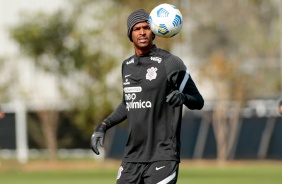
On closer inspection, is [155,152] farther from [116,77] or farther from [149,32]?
[116,77]

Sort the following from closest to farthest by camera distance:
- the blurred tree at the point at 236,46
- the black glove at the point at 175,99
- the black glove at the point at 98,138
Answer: the black glove at the point at 175,99
the black glove at the point at 98,138
the blurred tree at the point at 236,46

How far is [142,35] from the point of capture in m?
10.2

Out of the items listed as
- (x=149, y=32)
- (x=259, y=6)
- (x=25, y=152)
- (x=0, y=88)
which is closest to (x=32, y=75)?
(x=0, y=88)

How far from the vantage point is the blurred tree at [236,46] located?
134ft

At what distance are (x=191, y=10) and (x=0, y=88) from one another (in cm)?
941

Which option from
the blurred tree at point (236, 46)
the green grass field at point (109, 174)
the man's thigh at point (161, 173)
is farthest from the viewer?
the blurred tree at point (236, 46)

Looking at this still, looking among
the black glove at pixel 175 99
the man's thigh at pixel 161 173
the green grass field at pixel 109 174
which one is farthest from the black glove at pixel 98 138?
the green grass field at pixel 109 174

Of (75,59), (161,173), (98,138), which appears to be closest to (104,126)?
(98,138)

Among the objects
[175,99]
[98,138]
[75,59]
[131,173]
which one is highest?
[175,99]

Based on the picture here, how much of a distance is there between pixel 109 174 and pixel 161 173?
20.8m

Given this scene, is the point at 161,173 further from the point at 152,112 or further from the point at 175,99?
the point at 175,99

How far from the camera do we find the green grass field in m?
26.1

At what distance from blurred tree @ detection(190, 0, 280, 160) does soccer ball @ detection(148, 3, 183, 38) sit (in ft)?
99.0

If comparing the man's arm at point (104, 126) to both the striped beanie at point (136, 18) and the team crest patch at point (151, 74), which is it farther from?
the striped beanie at point (136, 18)
